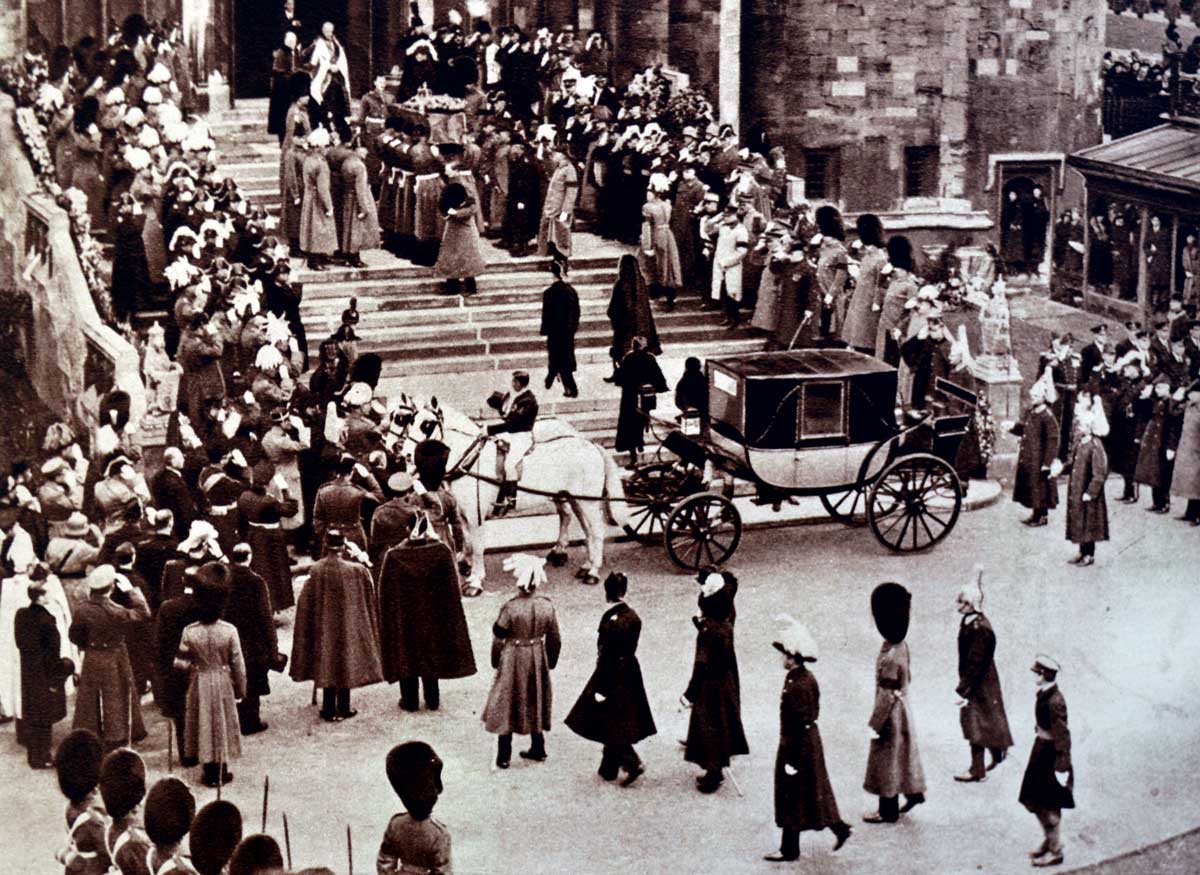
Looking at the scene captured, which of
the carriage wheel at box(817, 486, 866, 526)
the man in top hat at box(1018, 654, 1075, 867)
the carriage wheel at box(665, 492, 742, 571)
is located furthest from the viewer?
the carriage wheel at box(817, 486, 866, 526)

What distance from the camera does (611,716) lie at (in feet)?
33.7

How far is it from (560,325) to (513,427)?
643mm

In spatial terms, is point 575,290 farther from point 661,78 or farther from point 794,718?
point 794,718

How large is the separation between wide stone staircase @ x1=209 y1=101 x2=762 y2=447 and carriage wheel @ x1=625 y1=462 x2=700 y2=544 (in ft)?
1.00

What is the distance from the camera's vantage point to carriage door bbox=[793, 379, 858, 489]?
12.2 meters

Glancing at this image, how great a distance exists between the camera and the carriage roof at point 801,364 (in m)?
12.1

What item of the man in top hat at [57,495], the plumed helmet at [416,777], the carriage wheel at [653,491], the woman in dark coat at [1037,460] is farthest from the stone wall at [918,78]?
the plumed helmet at [416,777]

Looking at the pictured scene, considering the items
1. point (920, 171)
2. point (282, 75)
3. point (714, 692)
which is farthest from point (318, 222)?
point (714, 692)

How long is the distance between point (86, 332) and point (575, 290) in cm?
280

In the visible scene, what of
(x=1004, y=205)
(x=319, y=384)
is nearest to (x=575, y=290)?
(x=319, y=384)

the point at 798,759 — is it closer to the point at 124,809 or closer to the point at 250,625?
the point at 250,625

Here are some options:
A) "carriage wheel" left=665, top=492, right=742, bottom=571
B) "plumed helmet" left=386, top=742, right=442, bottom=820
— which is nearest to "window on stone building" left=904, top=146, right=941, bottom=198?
"carriage wheel" left=665, top=492, right=742, bottom=571

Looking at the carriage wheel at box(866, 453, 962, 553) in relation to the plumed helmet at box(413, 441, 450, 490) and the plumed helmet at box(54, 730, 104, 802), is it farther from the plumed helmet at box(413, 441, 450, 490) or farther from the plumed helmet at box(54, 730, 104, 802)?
the plumed helmet at box(54, 730, 104, 802)

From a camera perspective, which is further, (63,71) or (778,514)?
(778,514)
